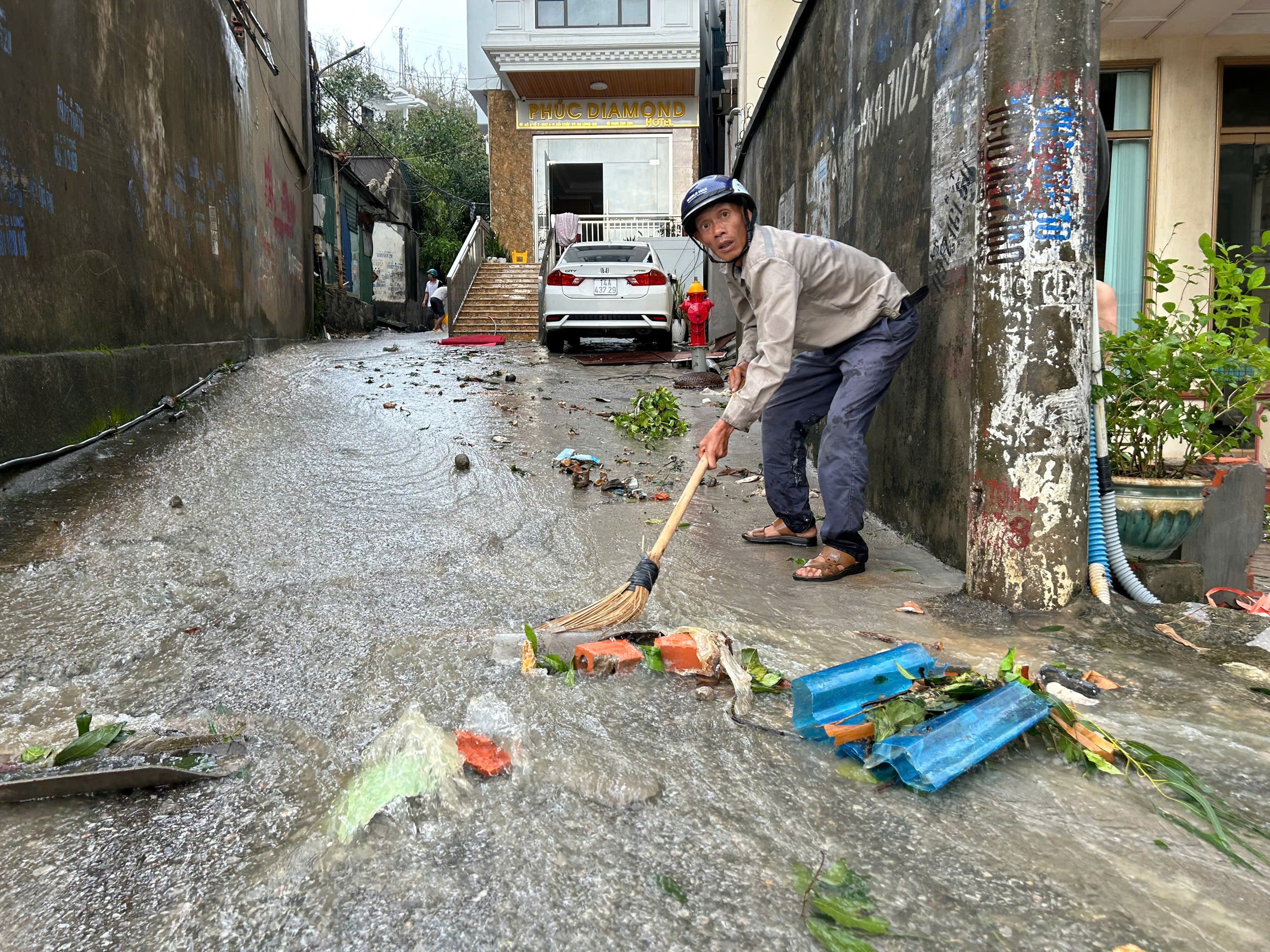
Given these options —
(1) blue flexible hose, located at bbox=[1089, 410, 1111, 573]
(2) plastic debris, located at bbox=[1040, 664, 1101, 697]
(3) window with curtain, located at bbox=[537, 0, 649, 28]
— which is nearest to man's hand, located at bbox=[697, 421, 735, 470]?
(1) blue flexible hose, located at bbox=[1089, 410, 1111, 573]

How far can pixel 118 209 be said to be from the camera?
18.8 feet

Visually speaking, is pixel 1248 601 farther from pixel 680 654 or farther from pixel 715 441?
pixel 680 654

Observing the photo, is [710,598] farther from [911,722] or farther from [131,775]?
[131,775]

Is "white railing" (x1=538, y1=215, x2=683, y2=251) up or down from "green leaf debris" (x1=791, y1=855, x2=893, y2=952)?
up

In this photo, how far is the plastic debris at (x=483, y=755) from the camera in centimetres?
189

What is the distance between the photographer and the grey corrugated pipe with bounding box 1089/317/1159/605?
294 centimetres

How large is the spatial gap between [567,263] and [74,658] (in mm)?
10154

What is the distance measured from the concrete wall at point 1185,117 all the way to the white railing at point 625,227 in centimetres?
1687

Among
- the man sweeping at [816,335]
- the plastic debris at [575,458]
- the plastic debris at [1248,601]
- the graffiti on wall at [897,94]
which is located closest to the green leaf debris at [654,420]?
the plastic debris at [575,458]

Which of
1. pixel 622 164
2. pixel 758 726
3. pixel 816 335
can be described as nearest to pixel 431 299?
pixel 622 164

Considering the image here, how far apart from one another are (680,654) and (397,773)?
88cm

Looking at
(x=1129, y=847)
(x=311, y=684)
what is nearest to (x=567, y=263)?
(x=311, y=684)

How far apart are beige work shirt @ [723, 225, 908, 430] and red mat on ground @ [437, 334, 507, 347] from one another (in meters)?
10.0

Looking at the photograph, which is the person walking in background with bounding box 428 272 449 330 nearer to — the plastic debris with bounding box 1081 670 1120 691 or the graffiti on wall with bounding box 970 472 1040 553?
the graffiti on wall with bounding box 970 472 1040 553
